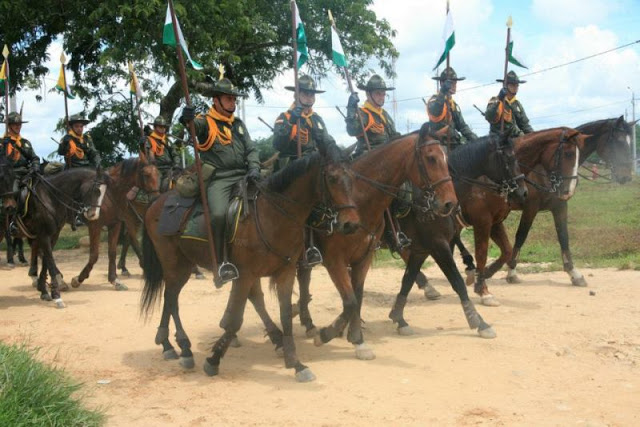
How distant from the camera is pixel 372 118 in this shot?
27.3ft

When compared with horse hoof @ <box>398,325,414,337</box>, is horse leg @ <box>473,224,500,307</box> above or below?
above

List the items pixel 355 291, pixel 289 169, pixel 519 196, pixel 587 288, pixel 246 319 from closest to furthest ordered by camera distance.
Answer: pixel 289 169, pixel 355 291, pixel 519 196, pixel 246 319, pixel 587 288

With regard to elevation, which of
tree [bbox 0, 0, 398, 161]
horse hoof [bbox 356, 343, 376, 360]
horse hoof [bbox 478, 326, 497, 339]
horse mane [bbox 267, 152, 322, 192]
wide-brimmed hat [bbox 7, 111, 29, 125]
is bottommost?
horse hoof [bbox 356, 343, 376, 360]

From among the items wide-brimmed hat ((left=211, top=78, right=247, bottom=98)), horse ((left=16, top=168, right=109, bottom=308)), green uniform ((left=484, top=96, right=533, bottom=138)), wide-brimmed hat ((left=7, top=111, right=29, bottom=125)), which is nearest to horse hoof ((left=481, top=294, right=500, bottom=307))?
green uniform ((left=484, top=96, right=533, bottom=138))

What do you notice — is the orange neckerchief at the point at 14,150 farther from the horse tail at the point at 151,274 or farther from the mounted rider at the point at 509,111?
the mounted rider at the point at 509,111

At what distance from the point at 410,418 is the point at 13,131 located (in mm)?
10869

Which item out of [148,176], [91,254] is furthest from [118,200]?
[91,254]

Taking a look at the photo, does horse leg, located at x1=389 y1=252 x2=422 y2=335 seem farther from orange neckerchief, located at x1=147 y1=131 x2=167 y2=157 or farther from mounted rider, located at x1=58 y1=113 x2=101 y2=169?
mounted rider, located at x1=58 y1=113 x2=101 y2=169

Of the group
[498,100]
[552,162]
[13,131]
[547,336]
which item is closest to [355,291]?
[547,336]

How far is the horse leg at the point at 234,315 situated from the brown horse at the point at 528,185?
3.87 metres

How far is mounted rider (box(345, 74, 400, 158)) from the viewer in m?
8.14

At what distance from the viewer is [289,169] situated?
20.7 ft

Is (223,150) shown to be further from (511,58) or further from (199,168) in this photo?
(511,58)

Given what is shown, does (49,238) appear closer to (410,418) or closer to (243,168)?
(243,168)
